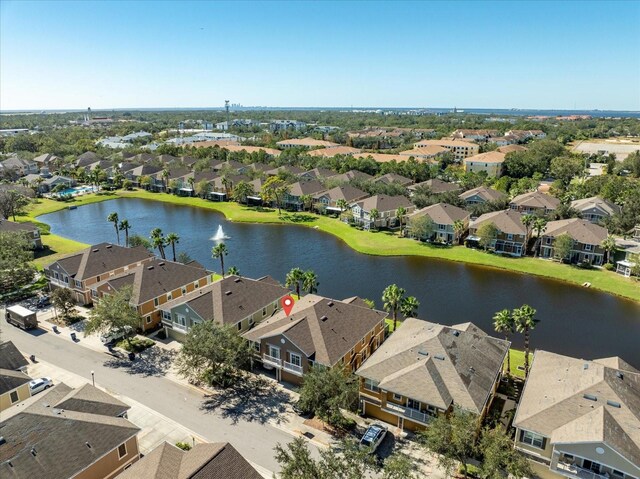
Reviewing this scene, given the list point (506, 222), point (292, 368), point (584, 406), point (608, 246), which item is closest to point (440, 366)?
point (584, 406)

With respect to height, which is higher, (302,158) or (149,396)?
(302,158)

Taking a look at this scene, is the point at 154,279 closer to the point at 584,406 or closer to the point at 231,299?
the point at 231,299

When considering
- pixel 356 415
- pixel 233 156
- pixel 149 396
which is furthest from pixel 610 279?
pixel 233 156

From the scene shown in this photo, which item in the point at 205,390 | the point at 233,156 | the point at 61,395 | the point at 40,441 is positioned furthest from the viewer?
the point at 233,156

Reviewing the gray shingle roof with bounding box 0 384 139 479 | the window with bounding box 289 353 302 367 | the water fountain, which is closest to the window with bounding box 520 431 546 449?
the window with bounding box 289 353 302 367

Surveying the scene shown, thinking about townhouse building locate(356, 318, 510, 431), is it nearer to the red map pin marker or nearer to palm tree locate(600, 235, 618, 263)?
the red map pin marker

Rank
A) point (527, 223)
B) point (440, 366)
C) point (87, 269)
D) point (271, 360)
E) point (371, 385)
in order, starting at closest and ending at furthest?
point (440, 366) < point (371, 385) < point (271, 360) < point (87, 269) < point (527, 223)

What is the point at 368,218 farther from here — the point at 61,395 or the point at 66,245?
the point at 61,395
